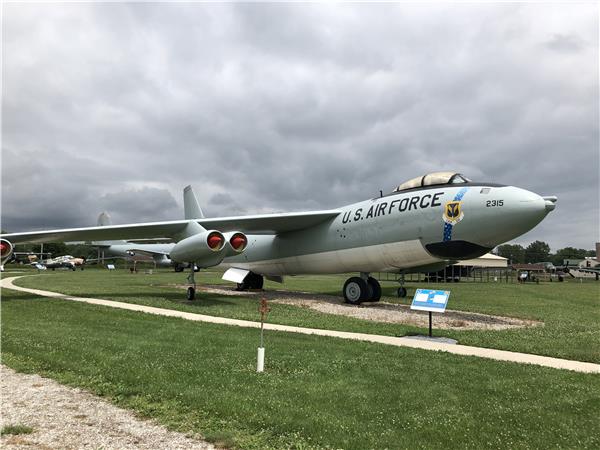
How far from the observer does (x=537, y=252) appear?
187125 mm

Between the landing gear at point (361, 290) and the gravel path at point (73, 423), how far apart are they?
41.1 feet

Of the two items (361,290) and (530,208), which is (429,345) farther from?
(361,290)

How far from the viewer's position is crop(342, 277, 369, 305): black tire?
55.7 feet

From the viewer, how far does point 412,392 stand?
5633 millimetres

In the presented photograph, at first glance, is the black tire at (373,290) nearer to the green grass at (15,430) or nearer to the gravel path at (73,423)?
the gravel path at (73,423)

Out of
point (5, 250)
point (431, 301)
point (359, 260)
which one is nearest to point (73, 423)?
point (431, 301)

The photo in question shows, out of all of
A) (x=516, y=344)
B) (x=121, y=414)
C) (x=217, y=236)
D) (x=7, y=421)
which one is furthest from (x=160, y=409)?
(x=217, y=236)

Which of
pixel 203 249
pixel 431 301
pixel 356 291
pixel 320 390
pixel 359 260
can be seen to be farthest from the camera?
pixel 356 291

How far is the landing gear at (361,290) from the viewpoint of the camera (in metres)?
17.0

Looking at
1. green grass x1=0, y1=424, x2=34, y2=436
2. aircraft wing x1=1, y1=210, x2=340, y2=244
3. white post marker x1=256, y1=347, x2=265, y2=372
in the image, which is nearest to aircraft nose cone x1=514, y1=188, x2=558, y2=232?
aircraft wing x1=1, y1=210, x2=340, y2=244

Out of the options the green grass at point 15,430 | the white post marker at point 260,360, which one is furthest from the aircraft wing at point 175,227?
the green grass at point 15,430

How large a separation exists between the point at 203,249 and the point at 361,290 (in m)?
6.22

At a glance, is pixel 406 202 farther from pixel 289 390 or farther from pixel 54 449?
pixel 54 449

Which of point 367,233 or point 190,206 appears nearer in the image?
point 367,233
